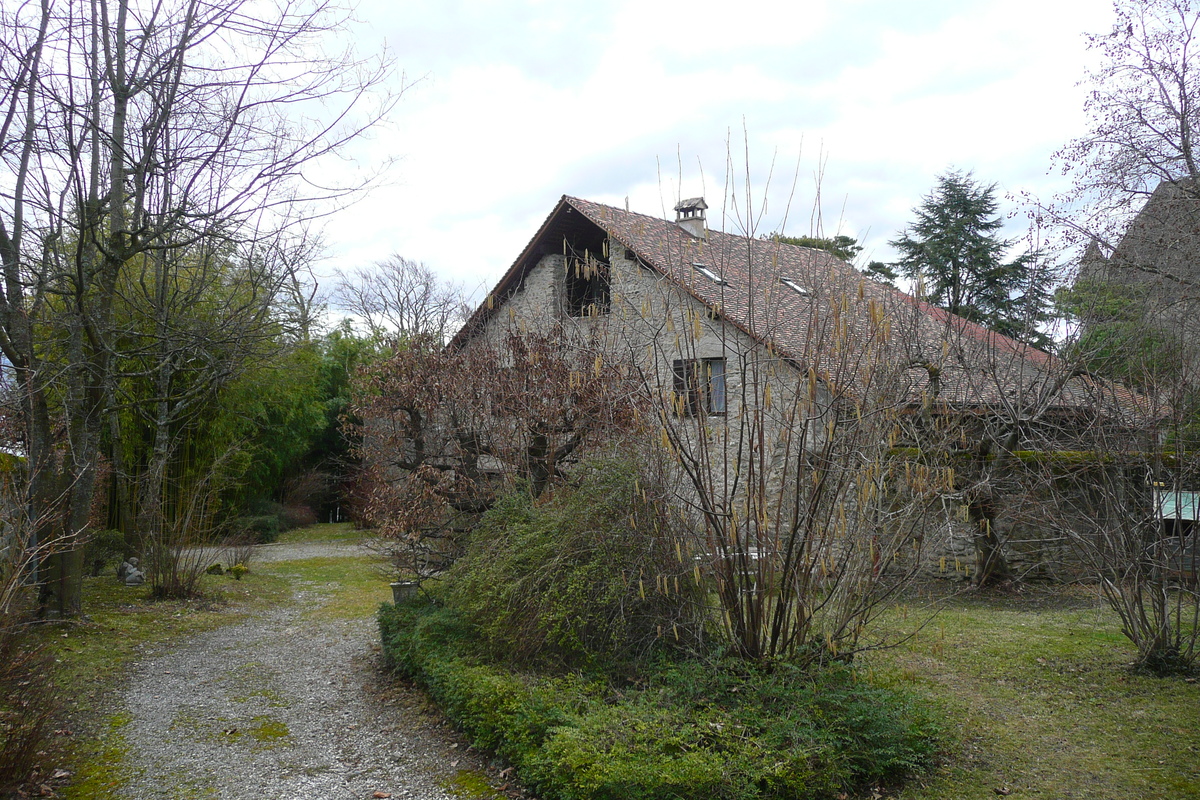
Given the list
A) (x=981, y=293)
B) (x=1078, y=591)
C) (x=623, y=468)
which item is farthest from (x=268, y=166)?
(x=981, y=293)

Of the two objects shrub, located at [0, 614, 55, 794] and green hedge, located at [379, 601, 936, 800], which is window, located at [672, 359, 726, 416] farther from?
shrub, located at [0, 614, 55, 794]

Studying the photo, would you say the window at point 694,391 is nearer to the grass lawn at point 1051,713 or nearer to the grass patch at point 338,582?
the grass lawn at point 1051,713

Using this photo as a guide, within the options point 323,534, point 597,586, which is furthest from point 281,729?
point 323,534

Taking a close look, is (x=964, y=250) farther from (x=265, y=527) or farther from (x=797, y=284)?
(x=265, y=527)

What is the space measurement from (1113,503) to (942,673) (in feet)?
6.16

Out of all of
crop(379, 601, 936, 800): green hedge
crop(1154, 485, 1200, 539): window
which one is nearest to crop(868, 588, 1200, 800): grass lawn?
crop(379, 601, 936, 800): green hedge

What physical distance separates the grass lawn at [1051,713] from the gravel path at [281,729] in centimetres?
310

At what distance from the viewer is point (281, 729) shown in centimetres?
599

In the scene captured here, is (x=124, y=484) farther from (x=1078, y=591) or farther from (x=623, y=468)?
(x=1078, y=591)

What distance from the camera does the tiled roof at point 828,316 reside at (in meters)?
4.87

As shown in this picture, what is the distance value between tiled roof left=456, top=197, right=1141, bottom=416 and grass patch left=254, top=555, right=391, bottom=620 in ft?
15.5

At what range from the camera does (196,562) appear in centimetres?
1141

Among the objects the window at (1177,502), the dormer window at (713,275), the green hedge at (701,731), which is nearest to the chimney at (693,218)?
the dormer window at (713,275)

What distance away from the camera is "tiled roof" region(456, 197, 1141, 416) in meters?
4.87
